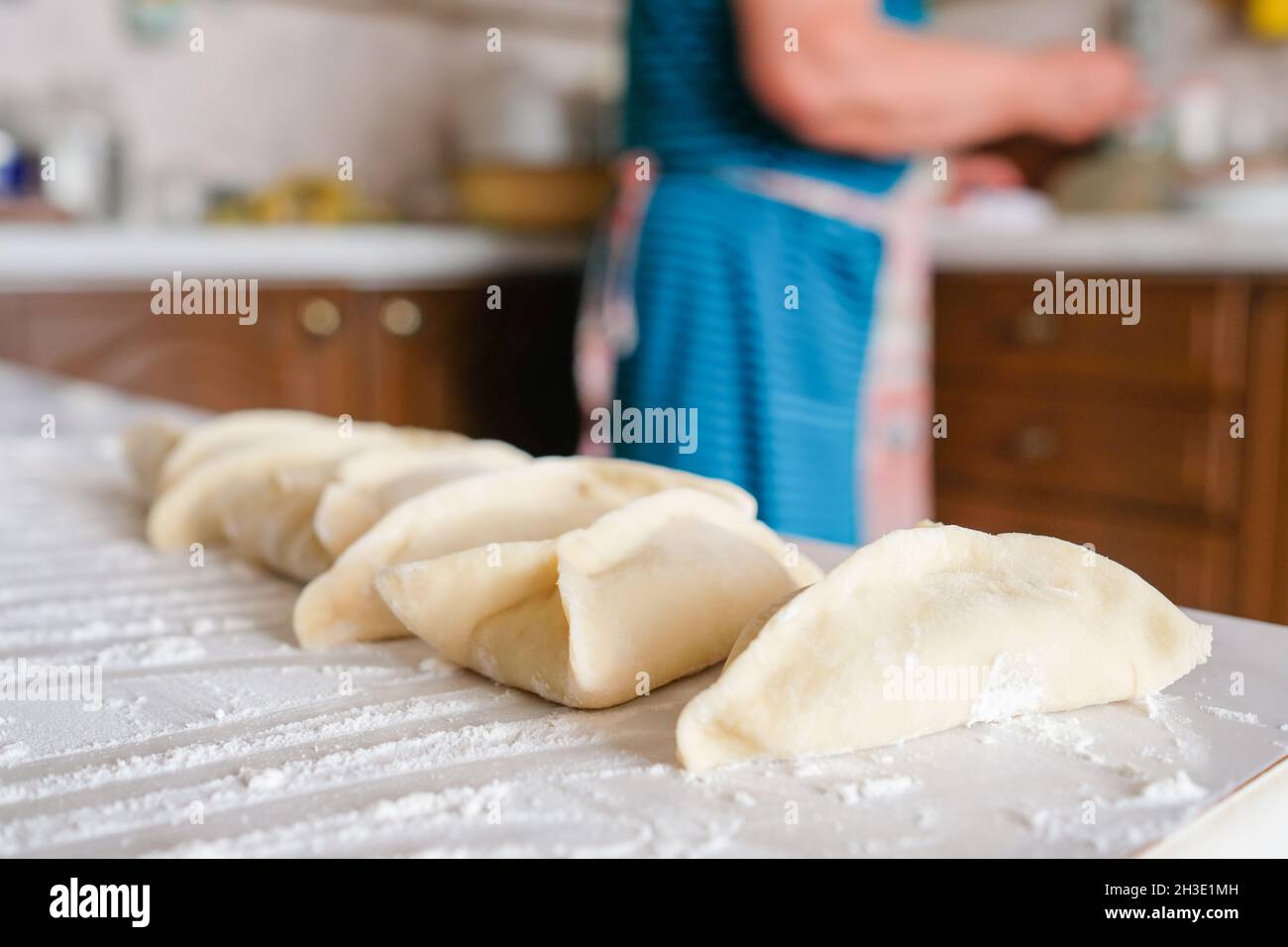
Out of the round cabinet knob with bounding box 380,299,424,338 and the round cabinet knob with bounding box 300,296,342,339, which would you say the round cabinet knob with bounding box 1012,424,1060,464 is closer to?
the round cabinet knob with bounding box 380,299,424,338

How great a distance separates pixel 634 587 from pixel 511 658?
0.06 meters

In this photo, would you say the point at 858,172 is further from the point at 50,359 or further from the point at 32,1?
the point at 32,1

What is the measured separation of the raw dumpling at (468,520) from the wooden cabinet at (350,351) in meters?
1.49

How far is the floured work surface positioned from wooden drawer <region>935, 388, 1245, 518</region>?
1254 mm

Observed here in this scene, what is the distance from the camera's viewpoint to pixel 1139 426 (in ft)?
5.88

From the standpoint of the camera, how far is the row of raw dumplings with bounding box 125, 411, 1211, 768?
432 millimetres

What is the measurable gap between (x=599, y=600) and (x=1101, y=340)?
4.91 ft

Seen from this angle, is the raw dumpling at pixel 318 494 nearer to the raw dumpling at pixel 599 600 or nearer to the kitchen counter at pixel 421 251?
the raw dumpling at pixel 599 600

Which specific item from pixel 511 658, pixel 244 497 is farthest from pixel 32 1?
pixel 511 658

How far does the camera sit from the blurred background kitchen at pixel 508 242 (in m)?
1.73

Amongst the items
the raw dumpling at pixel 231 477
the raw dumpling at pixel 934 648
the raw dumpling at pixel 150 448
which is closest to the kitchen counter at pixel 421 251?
the raw dumpling at pixel 150 448

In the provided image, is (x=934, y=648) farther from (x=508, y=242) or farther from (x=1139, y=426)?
(x=508, y=242)

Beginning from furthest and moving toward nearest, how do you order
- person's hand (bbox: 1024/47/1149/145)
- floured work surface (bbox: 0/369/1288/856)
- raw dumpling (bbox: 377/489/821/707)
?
person's hand (bbox: 1024/47/1149/145) → raw dumpling (bbox: 377/489/821/707) → floured work surface (bbox: 0/369/1288/856)

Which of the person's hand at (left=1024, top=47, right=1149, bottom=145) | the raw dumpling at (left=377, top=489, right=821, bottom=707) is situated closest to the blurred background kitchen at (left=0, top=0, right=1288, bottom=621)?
the person's hand at (left=1024, top=47, right=1149, bottom=145)
